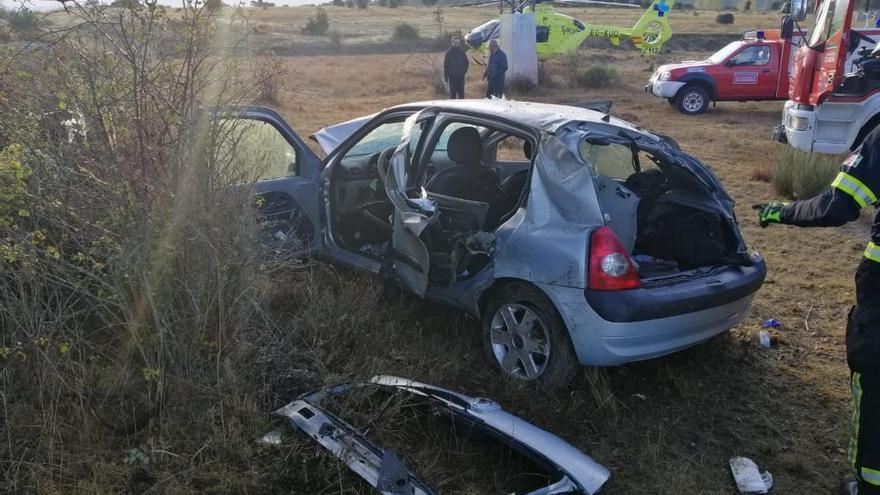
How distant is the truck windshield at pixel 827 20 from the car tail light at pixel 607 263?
25.4ft

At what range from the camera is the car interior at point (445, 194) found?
4.17m

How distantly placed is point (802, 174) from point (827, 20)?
3064mm

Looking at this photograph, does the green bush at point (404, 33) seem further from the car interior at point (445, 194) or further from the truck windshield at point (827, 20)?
the car interior at point (445, 194)

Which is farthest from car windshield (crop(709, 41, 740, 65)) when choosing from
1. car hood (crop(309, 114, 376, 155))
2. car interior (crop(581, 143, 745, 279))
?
car interior (crop(581, 143, 745, 279))

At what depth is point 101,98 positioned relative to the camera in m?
3.10

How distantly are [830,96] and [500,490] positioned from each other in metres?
8.83

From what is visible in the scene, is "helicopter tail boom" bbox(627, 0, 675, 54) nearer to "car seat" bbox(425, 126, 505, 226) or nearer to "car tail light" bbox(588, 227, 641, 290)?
"car seat" bbox(425, 126, 505, 226)

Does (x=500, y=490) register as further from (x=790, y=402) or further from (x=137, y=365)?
(x=790, y=402)

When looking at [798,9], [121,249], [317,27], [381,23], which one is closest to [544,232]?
[121,249]

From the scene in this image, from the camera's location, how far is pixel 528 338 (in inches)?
151

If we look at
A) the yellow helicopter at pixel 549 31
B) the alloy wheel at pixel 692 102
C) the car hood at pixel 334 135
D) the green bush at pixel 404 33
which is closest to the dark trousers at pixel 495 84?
the alloy wheel at pixel 692 102

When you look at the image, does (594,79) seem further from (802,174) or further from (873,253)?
(873,253)

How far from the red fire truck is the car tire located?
7.62 m

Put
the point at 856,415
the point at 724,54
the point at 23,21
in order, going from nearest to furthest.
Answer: the point at 856,415
the point at 23,21
the point at 724,54
